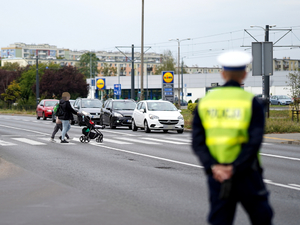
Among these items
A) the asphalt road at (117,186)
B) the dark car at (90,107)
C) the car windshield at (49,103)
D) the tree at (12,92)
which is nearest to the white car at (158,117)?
the dark car at (90,107)

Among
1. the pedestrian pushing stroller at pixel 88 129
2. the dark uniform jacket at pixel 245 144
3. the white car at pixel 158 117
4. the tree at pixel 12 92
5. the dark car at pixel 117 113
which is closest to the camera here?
the dark uniform jacket at pixel 245 144

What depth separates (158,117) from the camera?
25000 millimetres

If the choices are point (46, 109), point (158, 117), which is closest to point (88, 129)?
point (158, 117)

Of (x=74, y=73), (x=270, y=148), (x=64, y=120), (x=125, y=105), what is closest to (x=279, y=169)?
(x=270, y=148)

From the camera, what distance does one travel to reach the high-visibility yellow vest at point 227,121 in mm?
3748

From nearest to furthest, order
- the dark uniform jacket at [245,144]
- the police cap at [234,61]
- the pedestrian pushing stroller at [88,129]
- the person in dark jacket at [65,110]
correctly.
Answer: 1. the dark uniform jacket at [245,144]
2. the police cap at [234,61]
3. the person in dark jacket at [65,110]
4. the pedestrian pushing stroller at [88,129]

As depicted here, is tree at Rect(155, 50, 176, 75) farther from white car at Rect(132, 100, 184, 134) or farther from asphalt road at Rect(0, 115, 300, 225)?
asphalt road at Rect(0, 115, 300, 225)

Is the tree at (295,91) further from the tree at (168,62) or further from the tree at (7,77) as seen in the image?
the tree at (168,62)

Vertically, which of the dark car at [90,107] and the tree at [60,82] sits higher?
the tree at [60,82]

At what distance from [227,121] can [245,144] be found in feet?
0.65

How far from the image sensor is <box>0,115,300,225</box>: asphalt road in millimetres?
6969

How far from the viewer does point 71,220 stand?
6.73 m

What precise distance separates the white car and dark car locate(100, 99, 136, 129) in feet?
6.54

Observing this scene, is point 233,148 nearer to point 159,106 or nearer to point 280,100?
point 159,106
